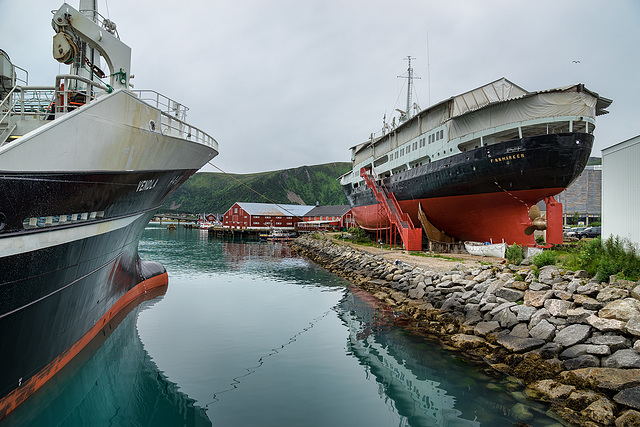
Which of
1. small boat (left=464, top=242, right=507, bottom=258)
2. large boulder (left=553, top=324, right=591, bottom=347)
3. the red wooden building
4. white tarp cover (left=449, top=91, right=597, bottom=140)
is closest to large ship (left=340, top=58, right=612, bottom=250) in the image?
white tarp cover (left=449, top=91, right=597, bottom=140)

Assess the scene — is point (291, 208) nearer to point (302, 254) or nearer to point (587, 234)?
point (302, 254)

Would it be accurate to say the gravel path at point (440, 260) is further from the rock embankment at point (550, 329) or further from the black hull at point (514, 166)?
the black hull at point (514, 166)

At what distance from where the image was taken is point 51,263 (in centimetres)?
594

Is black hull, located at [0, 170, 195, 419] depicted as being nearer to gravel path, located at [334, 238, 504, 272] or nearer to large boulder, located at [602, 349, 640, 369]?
large boulder, located at [602, 349, 640, 369]

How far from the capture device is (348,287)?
756 inches

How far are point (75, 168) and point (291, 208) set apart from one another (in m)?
70.9

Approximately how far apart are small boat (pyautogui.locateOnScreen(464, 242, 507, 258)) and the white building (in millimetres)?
6844

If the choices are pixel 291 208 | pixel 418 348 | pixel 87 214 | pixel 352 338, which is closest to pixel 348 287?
pixel 352 338

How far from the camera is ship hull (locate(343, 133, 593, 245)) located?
16.2 m

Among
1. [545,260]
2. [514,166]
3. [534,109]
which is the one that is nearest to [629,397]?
[545,260]

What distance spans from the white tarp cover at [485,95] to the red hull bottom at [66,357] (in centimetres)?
1956

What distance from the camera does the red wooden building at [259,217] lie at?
6825 centimetres

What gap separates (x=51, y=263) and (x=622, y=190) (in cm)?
1392

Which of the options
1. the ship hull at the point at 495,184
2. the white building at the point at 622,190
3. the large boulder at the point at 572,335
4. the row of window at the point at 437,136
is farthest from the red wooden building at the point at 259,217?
the large boulder at the point at 572,335
